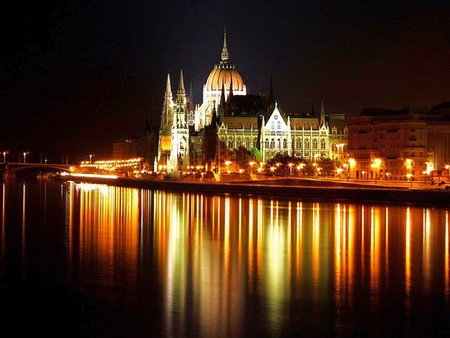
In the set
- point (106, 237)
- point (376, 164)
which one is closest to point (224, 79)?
point (376, 164)

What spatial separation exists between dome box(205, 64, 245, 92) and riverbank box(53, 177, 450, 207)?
41.8 meters

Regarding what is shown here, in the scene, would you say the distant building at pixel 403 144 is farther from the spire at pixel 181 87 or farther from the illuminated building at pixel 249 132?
the spire at pixel 181 87

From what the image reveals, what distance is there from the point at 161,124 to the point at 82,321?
121574mm

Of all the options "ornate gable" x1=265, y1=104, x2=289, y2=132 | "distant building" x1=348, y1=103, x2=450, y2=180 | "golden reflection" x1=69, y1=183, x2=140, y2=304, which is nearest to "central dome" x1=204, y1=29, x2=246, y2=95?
"ornate gable" x1=265, y1=104, x2=289, y2=132

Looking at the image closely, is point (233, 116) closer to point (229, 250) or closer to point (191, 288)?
point (229, 250)

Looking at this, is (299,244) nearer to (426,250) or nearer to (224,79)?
(426,250)

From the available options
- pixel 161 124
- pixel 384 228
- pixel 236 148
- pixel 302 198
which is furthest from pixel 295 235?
pixel 161 124

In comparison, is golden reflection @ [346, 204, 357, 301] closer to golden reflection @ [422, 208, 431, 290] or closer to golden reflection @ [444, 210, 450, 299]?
golden reflection @ [422, 208, 431, 290]

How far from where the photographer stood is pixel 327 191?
63719 millimetres

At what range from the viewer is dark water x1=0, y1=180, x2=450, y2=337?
1916 cm

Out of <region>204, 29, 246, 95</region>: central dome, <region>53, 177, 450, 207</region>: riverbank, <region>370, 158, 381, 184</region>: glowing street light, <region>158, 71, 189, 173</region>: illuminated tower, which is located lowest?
<region>53, 177, 450, 207</region>: riverbank

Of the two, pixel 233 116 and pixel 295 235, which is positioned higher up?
pixel 233 116

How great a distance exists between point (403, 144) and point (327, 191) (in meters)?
21.8

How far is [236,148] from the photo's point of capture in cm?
11319
